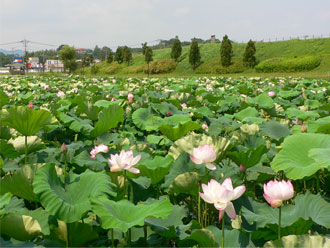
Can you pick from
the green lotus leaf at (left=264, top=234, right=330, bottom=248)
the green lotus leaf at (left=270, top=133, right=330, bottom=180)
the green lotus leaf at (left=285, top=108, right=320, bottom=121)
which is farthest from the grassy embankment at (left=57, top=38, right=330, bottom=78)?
the green lotus leaf at (left=264, top=234, right=330, bottom=248)

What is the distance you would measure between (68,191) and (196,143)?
0.64m

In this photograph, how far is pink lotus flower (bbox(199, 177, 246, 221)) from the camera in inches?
32.8

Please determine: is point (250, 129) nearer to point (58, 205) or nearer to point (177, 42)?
point (58, 205)

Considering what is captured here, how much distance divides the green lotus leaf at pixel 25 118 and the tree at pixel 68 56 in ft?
135

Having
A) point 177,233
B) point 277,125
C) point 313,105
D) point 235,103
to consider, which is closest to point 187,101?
point 235,103

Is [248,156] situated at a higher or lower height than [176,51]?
lower

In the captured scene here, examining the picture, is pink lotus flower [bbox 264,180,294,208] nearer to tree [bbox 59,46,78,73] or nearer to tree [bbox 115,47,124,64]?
tree [bbox 59,46,78,73]

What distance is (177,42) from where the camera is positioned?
3828 cm

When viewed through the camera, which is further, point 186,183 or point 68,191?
point 186,183

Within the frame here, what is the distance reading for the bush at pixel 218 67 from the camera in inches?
1261

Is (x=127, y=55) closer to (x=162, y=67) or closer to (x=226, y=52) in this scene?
(x=162, y=67)

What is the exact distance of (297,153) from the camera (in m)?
1.43

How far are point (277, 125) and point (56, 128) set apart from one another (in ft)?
4.83

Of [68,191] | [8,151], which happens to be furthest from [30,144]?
[68,191]
